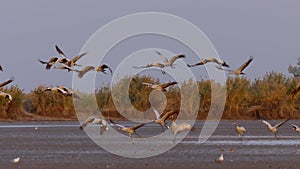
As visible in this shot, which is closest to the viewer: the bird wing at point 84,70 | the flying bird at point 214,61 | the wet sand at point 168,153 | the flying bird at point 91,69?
the wet sand at point 168,153

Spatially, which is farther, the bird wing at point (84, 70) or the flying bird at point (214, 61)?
the bird wing at point (84, 70)

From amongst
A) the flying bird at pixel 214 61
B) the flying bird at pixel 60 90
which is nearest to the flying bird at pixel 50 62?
the flying bird at pixel 60 90

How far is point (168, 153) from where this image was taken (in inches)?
979

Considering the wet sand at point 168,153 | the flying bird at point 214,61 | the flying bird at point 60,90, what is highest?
the flying bird at point 214,61

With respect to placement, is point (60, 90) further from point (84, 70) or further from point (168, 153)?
point (168, 153)

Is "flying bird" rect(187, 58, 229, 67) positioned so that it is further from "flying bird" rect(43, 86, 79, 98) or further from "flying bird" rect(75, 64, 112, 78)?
"flying bird" rect(43, 86, 79, 98)

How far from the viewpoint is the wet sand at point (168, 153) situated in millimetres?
21750

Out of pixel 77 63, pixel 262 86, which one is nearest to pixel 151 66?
pixel 77 63

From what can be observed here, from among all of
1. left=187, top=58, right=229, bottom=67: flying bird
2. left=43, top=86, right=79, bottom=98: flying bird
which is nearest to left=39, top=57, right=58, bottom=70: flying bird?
left=43, top=86, right=79, bottom=98: flying bird

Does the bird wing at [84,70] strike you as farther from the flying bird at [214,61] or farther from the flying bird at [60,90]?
the flying bird at [214,61]

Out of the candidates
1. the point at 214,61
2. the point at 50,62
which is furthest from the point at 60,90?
the point at 214,61

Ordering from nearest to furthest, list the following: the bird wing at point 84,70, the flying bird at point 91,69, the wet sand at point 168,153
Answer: the wet sand at point 168,153
the flying bird at point 91,69
the bird wing at point 84,70

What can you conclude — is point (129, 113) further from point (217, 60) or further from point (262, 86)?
point (217, 60)

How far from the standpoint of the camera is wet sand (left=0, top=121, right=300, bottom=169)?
71.4 ft
